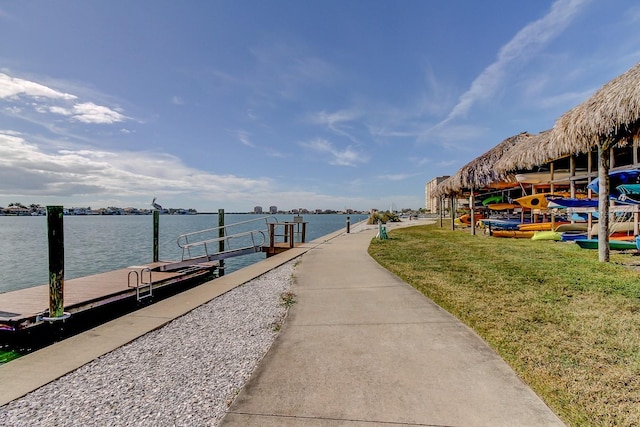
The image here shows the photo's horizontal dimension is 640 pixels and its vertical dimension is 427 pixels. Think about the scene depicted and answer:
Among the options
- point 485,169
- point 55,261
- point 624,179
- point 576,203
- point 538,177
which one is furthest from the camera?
point 485,169

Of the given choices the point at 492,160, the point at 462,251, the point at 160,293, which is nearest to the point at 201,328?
the point at 160,293

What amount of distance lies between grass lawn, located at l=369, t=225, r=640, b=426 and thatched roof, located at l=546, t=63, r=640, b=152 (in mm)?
3087

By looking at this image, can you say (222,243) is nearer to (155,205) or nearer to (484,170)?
(155,205)

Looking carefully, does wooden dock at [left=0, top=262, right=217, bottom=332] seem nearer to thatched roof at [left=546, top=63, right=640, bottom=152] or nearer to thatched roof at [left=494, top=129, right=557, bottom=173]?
thatched roof at [left=546, top=63, right=640, bottom=152]

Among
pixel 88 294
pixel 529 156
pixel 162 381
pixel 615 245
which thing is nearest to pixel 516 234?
pixel 529 156

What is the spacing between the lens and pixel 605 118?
745 cm

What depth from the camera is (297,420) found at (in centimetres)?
233

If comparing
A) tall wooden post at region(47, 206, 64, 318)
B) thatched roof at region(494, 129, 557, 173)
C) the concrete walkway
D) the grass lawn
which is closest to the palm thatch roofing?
thatched roof at region(494, 129, 557, 173)

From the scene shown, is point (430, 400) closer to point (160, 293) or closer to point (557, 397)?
point (557, 397)

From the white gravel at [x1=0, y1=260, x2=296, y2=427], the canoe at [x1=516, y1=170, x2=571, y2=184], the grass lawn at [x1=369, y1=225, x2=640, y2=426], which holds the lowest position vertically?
the white gravel at [x1=0, y1=260, x2=296, y2=427]

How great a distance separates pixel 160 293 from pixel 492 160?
647 inches

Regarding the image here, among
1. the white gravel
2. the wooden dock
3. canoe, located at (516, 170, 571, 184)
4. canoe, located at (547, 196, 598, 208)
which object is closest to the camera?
the white gravel

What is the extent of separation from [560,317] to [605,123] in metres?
5.87

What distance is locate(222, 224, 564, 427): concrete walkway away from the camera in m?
2.35
